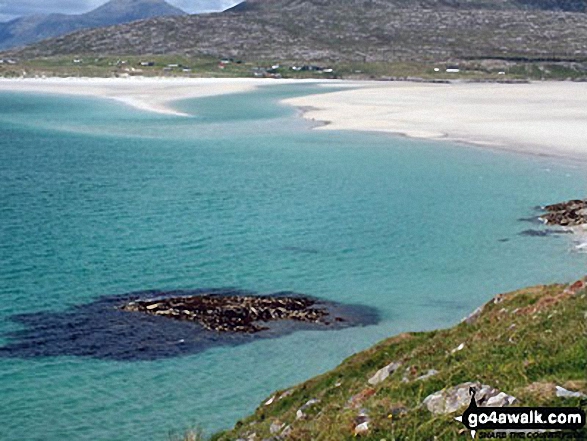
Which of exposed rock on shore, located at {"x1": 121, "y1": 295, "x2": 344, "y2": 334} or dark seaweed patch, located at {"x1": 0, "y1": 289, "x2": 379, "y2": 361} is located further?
exposed rock on shore, located at {"x1": 121, "y1": 295, "x2": 344, "y2": 334}

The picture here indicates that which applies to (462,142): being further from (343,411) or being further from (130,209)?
(343,411)

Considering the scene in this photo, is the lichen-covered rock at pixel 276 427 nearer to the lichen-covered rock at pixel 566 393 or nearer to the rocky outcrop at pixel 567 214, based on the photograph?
the lichen-covered rock at pixel 566 393

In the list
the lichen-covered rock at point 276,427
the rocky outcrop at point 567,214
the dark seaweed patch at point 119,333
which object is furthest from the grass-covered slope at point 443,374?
the rocky outcrop at point 567,214

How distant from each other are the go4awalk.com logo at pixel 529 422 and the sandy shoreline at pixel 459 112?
71.8 m

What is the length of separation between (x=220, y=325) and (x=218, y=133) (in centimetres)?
7849

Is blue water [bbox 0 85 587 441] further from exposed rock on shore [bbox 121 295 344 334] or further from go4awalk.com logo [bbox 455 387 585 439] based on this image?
go4awalk.com logo [bbox 455 387 585 439]

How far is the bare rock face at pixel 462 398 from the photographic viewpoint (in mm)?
13406

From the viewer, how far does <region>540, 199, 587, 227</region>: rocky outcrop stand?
51.3 metres

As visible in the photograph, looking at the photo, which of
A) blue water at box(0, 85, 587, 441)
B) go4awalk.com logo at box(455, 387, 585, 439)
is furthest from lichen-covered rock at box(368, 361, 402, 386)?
go4awalk.com logo at box(455, 387, 585, 439)

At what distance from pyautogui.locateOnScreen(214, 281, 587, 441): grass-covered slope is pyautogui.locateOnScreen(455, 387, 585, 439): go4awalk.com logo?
379mm

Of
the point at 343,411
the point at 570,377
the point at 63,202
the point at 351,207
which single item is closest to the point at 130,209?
the point at 63,202

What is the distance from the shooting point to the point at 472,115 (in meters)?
126

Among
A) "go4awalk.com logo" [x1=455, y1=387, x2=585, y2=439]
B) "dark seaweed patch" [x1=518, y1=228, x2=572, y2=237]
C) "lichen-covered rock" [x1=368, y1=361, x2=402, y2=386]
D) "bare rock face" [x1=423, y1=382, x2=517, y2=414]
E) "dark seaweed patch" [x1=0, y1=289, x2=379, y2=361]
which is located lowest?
"dark seaweed patch" [x1=0, y1=289, x2=379, y2=361]

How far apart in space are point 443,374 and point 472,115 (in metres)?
114
